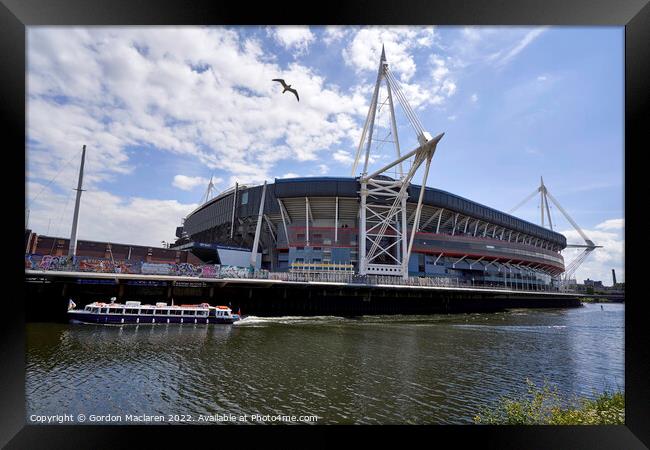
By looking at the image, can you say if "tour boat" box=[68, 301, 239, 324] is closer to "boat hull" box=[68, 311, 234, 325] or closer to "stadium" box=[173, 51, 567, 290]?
"boat hull" box=[68, 311, 234, 325]

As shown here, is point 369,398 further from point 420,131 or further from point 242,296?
point 420,131

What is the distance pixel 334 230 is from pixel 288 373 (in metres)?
48.6

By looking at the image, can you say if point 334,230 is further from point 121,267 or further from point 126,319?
point 126,319

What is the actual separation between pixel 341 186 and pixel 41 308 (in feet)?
149

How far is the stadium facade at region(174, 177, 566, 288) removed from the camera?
63469 millimetres

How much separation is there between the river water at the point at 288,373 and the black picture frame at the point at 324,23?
6.09 metres

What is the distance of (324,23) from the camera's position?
7.31 metres

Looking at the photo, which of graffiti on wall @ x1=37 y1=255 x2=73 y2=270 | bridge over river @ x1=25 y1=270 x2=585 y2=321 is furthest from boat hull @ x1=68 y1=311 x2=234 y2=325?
graffiti on wall @ x1=37 y1=255 x2=73 y2=270

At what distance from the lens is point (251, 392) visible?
48.9ft

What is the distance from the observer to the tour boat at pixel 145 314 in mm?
33375

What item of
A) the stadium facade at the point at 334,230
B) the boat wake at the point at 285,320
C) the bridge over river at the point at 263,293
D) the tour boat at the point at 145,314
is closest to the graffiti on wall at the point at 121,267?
the bridge over river at the point at 263,293

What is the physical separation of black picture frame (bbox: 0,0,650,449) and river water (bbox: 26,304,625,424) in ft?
20.0

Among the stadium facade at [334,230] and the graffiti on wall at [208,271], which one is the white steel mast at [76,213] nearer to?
the graffiti on wall at [208,271]
